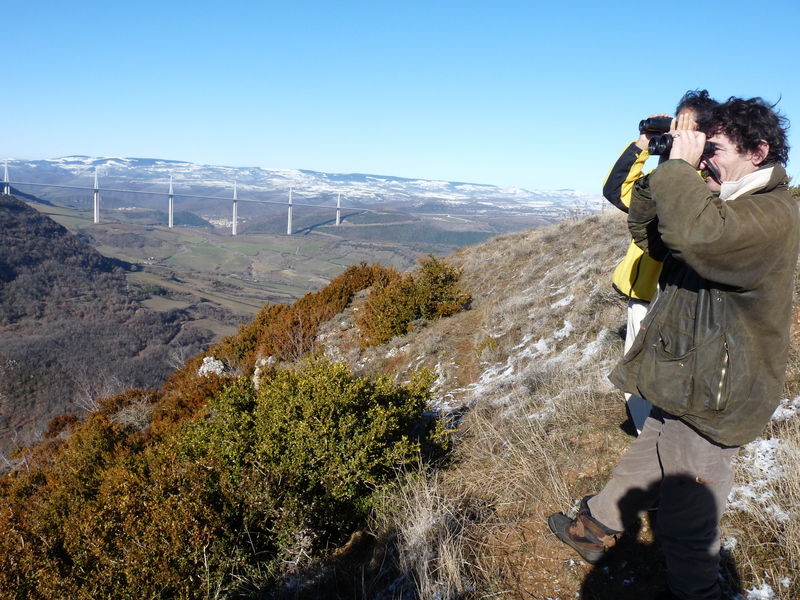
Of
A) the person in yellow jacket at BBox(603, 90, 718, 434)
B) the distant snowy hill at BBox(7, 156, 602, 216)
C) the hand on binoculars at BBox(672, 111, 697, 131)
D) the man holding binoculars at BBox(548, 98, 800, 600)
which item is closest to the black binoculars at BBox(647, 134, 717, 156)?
the man holding binoculars at BBox(548, 98, 800, 600)

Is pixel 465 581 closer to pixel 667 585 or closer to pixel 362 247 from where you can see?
pixel 667 585

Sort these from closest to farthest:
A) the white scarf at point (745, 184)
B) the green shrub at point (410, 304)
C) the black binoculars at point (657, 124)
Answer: the white scarf at point (745, 184) < the black binoculars at point (657, 124) < the green shrub at point (410, 304)

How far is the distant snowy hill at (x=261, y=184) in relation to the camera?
103375mm

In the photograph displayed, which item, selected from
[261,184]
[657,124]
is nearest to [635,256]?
[657,124]

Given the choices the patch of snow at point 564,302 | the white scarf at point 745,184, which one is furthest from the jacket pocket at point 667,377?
the patch of snow at point 564,302

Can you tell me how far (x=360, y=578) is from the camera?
2.17 metres

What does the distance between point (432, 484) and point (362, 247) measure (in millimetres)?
62010

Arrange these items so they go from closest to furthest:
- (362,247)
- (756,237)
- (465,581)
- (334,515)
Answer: (756,237), (465,581), (334,515), (362,247)

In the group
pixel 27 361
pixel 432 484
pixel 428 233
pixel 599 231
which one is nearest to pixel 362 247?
pixel 428 233

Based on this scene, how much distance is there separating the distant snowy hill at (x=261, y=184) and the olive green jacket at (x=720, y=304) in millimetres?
85006

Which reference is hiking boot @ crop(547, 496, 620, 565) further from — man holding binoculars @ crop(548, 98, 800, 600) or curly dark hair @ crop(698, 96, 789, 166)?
curly dark hair @ crop(698, 96, 789, 166)

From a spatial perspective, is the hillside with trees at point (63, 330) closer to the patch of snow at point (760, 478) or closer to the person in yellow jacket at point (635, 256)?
the person in yellow jacket at point (635, 256)

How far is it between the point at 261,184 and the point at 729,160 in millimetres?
144833

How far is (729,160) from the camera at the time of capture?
1468mm
